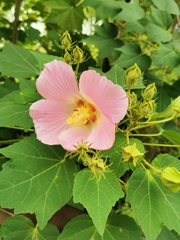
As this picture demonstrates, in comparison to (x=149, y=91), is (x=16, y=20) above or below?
below

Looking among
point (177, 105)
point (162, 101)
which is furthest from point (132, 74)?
point (162, 101)

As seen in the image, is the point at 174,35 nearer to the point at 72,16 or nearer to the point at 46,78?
the point at 72,16

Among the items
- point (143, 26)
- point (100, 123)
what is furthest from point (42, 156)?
point (143, 26)

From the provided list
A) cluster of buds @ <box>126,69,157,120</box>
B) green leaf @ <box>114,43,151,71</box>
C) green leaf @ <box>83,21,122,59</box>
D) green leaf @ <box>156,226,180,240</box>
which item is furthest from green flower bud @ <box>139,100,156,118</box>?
green leaf @ <box>83,21,122,59</box>

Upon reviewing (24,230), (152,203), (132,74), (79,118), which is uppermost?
(132,74)

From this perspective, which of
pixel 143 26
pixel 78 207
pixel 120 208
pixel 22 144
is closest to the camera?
pixel 22 144

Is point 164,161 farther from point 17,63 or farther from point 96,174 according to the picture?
point 17,63
